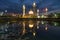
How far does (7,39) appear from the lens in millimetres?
25484

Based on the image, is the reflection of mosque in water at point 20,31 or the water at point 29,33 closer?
the water at point 29,33

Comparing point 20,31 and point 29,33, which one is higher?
point 20,31

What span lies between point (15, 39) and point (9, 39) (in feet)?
2.86

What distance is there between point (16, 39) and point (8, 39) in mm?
→ 1161

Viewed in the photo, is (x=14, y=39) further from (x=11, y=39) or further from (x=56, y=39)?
(x=56, y=39)

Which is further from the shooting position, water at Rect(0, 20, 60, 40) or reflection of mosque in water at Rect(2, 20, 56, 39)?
reflection of mosque in water at Rect(2, 20, 56, 39)

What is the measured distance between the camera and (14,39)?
2567cm

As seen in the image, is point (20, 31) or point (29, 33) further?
point (20, 31)

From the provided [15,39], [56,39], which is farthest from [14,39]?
[56,39]

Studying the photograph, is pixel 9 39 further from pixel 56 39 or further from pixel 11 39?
pixel 56 39

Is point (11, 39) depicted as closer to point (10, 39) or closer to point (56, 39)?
point (10, 39)

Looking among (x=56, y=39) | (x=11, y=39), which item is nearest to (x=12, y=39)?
(x=11, y=39)

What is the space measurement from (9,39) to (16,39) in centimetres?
102

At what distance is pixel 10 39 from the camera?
25641mm
